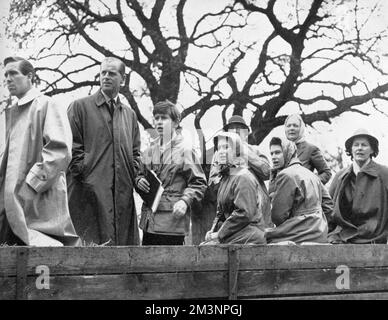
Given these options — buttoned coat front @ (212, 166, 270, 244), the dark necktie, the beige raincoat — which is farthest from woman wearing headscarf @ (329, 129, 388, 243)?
the beige raincoat

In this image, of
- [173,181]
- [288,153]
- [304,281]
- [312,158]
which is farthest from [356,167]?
[304,281]

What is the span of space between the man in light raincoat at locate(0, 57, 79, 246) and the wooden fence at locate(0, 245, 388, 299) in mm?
631

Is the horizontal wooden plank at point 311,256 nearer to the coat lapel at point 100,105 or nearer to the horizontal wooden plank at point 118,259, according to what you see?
the horizontal wooden plank at point 118,259

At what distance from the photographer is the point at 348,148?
6641mm

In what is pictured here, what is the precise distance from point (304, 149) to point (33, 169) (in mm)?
3318

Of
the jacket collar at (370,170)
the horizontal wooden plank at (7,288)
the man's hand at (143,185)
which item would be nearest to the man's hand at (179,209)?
the man's hand at (143,185)

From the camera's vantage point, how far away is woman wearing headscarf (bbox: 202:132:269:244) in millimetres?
4863

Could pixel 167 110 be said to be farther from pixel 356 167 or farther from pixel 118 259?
pixel 118 259

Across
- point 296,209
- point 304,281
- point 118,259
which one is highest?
point 296,209

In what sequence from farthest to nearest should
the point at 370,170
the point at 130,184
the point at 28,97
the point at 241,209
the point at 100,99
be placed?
the point at 370,170 < the point at 100,99 < the point at 130,184 < the point at 241,209 < the point at 28,97

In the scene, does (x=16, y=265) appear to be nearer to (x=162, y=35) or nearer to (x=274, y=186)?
(x=274, y=186)

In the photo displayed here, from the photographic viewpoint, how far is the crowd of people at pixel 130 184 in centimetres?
427

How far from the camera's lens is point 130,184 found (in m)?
5.43
